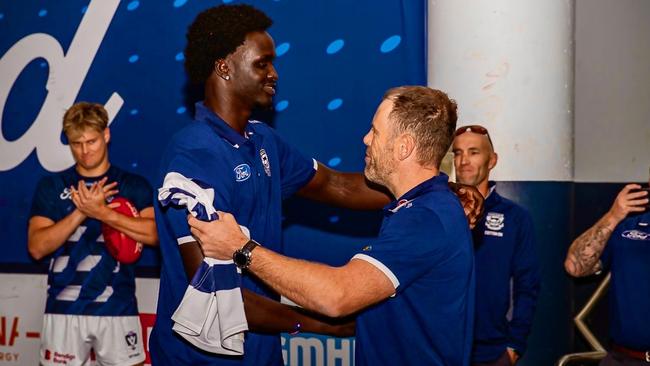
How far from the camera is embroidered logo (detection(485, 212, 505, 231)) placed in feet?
14.8

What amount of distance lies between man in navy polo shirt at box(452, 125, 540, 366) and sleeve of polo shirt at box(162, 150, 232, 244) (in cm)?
186

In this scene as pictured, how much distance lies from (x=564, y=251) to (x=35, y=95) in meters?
3.59

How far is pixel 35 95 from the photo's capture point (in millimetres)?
5867

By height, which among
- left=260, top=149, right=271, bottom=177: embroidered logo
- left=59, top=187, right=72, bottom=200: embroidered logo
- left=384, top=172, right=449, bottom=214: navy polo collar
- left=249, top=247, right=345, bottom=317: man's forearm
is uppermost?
left=260, top=149, right=271, bottom=177: embroidered logo

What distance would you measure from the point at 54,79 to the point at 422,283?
4.01 m

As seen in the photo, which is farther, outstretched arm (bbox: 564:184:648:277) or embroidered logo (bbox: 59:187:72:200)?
embroidered logo (bbox: 59:187:72:200)

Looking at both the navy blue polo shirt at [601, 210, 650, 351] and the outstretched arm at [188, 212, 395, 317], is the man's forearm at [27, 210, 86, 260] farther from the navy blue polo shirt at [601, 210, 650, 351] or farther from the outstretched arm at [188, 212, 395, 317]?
the navy blue polo shirt at [601, 210, 650, 351]

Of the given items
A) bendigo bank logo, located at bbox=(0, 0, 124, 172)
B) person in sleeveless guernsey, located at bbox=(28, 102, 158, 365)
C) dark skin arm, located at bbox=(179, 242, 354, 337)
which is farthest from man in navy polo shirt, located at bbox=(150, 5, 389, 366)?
bendigo bank logo, located at bbox=(0, 0, 124, 172)

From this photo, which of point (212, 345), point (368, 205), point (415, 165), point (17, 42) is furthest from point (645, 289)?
point (17, 42)

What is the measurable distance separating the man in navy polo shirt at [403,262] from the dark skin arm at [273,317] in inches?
5.9

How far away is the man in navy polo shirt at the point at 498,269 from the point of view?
4441 millimetres

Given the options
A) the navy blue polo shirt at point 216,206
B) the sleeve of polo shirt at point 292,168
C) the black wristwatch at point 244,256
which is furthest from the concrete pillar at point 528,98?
the black wristwatch at point 244,256

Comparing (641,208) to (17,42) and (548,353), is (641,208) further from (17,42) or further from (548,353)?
(17,42)

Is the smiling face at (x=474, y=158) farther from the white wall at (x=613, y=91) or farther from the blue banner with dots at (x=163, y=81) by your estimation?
the white wall at (x=613, y=91)
